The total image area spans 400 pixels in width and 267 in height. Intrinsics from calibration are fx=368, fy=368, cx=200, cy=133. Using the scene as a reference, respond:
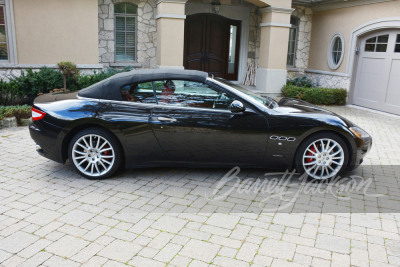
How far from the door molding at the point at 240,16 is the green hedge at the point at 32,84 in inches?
206

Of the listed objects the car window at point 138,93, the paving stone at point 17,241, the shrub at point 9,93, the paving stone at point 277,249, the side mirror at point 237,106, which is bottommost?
the paving stone at point 17,241

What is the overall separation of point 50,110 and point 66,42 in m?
6.22

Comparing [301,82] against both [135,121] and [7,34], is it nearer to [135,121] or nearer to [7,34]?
[7,34]

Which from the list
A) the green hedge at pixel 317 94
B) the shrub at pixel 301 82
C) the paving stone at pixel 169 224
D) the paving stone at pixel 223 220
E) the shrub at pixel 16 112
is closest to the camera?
the paving stone at pixel 169 224

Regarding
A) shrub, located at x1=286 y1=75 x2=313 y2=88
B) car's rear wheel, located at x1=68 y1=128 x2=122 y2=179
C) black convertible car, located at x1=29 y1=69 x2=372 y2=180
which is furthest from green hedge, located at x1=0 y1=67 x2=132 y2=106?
shrub, located at x1=286 y1=75 x2=313 y2=88

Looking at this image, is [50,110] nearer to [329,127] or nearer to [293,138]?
[293,138]

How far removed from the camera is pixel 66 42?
1043 centimetres

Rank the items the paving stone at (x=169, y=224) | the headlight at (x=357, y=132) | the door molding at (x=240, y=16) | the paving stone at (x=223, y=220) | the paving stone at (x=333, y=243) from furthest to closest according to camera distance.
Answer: the door molding at (x=240, y=16) < the headlight at (x=357, y=132) < the paving stone at (x=223, y=220) < the paving stone at (x=169, y=224) < the paving stone at (x=333, y=243)

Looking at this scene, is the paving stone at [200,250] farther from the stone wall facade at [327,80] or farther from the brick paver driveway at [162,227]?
the stone wall facade at [327,80]

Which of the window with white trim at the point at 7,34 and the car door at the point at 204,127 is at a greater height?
the window with white trim at the point at 7,34

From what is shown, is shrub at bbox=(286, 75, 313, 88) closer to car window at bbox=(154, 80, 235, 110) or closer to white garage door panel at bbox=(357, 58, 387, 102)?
white garage door panel at bbox=(357, 58, 387, 102)

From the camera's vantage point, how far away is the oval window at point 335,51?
43.5 ft

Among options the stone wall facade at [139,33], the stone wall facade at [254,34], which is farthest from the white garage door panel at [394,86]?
the stone wall facade at [139,33]

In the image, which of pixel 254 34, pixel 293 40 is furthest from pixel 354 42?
pixel 254 34
